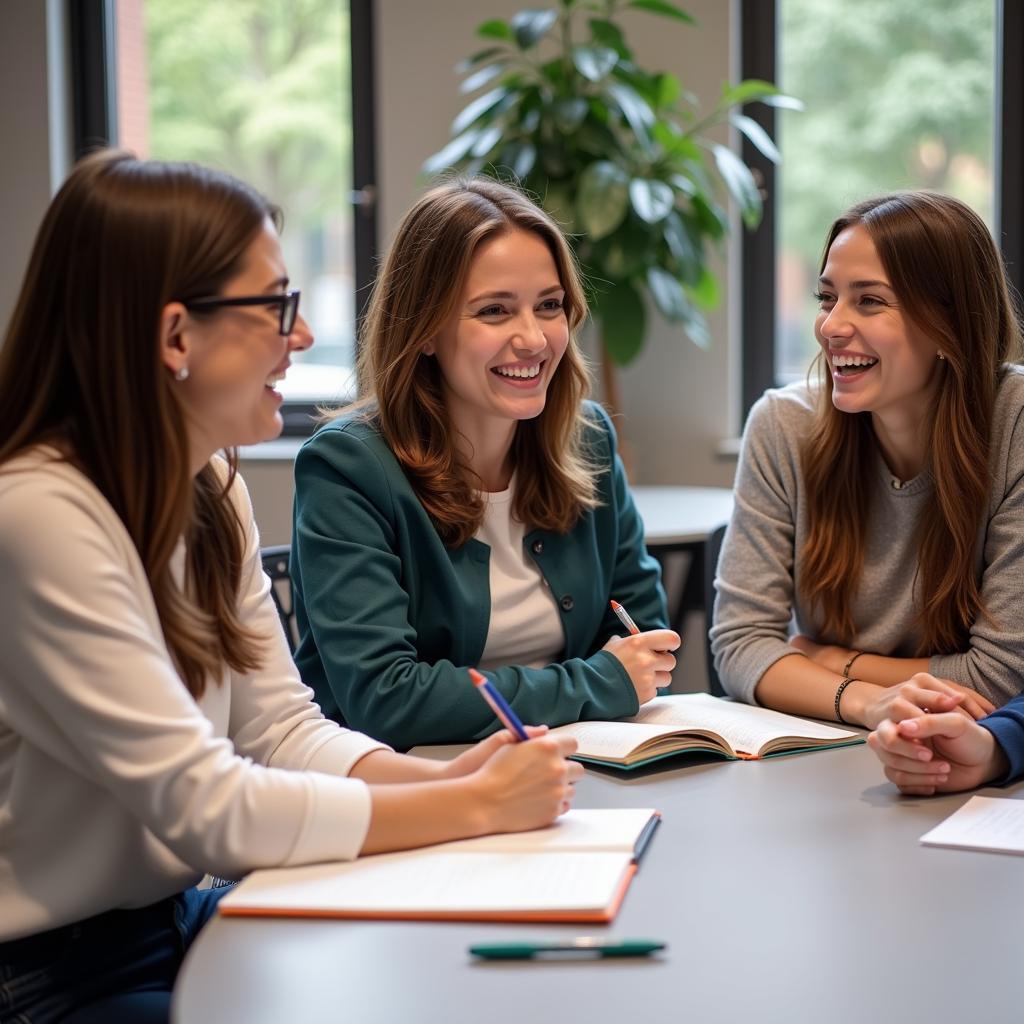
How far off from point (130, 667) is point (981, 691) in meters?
1.13

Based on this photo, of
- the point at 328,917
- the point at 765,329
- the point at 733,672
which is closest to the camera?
the point at 328,917

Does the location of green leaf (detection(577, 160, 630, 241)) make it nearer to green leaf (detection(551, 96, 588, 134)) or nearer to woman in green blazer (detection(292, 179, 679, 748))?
green leaf (detection(551, 96, 588, 134))

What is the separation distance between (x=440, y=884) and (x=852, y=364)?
3.49 feet

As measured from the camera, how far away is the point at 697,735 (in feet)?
4.89

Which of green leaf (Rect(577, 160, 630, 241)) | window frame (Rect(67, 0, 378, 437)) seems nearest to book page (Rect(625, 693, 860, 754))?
green leaf (Rect(577, 160, 630, 241))

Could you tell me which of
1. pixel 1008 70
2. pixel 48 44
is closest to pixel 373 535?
pixel 1008 70

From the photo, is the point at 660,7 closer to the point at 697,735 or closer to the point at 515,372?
the point at 515,372

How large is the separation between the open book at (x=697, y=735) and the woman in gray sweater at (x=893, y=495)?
0.12 meters

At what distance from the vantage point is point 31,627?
1.07 m

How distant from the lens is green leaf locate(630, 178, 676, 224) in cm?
343

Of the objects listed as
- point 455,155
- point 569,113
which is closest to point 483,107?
point 455,155

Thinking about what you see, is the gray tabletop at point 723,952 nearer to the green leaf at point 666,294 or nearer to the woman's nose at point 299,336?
the woman's nose at point 299,336

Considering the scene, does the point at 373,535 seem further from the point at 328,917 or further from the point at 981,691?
the point at 981,691

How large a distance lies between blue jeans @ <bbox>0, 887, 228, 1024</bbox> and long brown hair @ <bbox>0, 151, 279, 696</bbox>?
10.7 inches
